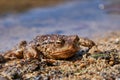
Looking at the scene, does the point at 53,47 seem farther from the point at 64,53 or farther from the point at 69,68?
the point at 69,68

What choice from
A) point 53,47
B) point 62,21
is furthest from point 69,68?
point 62,21

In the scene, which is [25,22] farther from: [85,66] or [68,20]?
[85,66]

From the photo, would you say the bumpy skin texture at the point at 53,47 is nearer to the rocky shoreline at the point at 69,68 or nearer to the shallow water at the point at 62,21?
the rocky shoreline at the point at 69,68

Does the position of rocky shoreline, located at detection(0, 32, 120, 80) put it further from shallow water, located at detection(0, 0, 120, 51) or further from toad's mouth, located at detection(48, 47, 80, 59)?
shallow water, located at detection(0, 0, 120, 51)

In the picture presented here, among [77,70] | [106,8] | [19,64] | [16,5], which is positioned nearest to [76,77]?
[77,70]

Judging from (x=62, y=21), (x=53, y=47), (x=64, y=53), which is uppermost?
(x=62, y=21)
